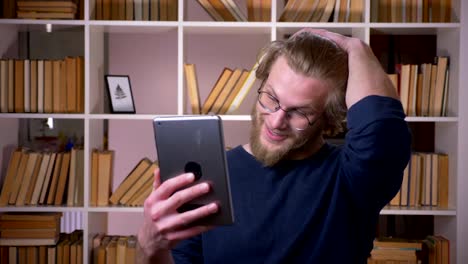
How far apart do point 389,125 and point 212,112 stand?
1.84 metres

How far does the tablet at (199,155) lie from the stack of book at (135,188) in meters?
1.91

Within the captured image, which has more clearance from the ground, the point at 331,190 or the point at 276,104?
the point at 276,104

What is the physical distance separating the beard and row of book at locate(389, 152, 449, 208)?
165 centimetres

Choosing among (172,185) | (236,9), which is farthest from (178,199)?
(236,9)

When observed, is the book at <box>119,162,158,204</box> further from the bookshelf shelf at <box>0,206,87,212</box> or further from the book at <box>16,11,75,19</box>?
the book at <box>16,11,75,19</box>

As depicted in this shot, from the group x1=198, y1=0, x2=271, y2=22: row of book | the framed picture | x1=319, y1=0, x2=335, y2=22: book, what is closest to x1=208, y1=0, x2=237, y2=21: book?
x1=198, y1=0, x2=271, y2=22: row of book

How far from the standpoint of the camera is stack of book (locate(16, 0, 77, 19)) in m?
3.01

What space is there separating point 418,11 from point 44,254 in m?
2.10

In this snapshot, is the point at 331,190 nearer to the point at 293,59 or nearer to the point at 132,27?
the point at 293,59

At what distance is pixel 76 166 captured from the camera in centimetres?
307

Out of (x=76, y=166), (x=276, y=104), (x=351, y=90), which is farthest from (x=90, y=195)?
(x=351, y=90)

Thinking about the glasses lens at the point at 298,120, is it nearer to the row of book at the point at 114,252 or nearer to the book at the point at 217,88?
the book at the point at 217,88

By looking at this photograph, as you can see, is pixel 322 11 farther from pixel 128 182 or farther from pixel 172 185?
pixel 172 185

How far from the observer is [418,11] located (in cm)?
305
